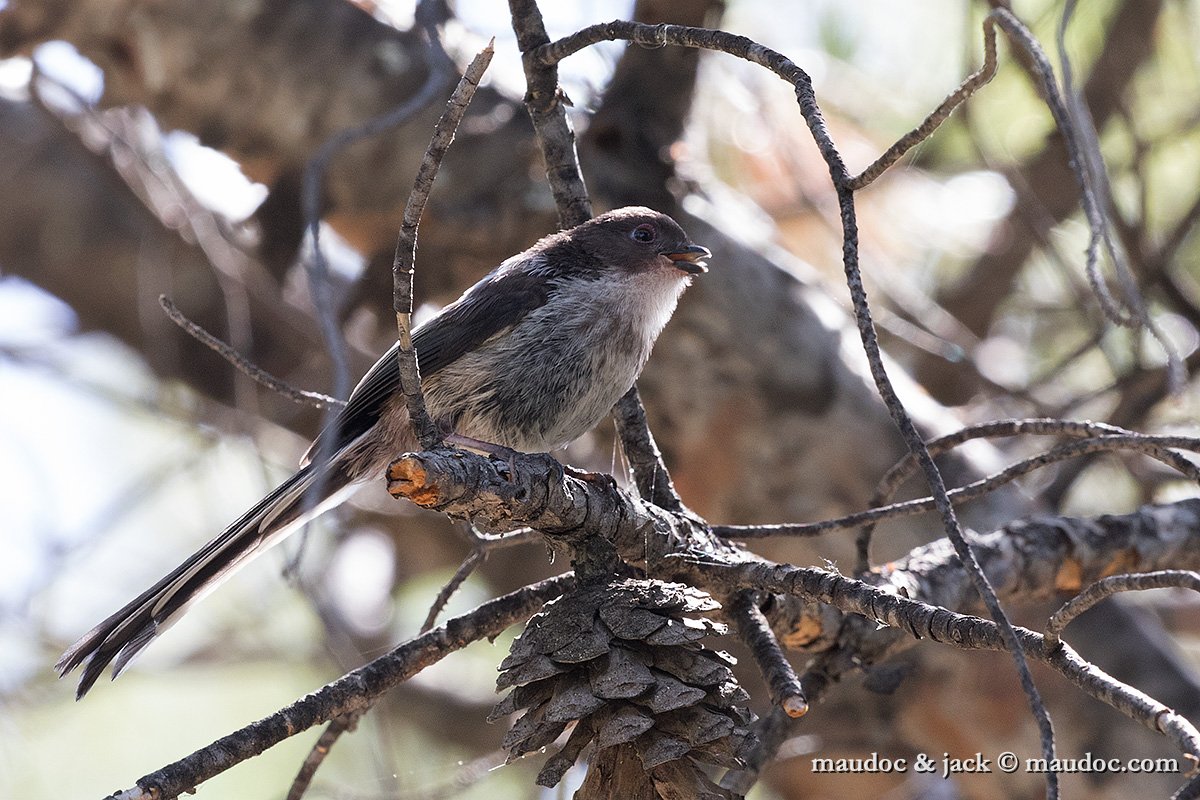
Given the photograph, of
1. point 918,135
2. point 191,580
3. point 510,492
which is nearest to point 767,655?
point 510,492

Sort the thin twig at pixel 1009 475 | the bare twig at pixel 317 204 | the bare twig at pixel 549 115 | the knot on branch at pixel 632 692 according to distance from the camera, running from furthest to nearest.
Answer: the bare twig at pixel 317 204 → the bare twig at pixel 549 115 → the thin twig at pixel 1009 475 → the knot on branch at pixel 632 692

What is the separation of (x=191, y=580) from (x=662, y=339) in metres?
1.76

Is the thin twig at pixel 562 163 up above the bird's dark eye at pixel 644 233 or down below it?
below

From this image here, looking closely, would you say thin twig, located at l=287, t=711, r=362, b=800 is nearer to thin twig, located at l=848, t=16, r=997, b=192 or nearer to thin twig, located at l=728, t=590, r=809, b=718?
thin twig, located at l=728, t=590, r=809, b=718

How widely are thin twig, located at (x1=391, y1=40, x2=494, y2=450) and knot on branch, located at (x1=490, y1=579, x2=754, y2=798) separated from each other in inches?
14.6

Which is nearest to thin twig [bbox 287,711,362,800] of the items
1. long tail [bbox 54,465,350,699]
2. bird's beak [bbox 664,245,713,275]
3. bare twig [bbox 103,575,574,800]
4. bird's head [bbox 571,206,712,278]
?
bare twig [bbox 103,575,574,800]

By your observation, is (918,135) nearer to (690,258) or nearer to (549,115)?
(549,115)

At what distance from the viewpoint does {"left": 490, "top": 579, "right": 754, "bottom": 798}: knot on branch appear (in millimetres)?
1583

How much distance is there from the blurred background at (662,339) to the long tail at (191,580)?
24 cm

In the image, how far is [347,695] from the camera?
1681 mm

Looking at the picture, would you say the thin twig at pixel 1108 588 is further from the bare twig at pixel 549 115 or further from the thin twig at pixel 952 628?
the bare twig at pixel 549 115

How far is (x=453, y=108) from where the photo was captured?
1.36 m

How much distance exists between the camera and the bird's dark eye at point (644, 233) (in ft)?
10.6

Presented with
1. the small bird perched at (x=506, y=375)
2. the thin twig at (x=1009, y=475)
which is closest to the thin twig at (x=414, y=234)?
the thin twig at (x=1009, y=475)
